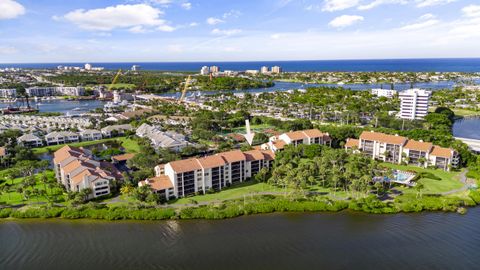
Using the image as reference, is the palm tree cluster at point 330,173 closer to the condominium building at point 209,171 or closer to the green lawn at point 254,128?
the condominium building at point 209,171

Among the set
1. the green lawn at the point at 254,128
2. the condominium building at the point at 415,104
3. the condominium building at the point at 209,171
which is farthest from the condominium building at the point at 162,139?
the condominium building at the point at 415,104

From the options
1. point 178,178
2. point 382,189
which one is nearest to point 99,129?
point 178,178

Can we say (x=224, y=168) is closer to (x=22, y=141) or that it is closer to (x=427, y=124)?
(x=22, y=141)

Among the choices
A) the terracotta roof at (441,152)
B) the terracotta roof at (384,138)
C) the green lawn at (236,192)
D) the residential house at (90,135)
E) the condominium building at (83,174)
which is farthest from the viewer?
the residential house at (90,135)

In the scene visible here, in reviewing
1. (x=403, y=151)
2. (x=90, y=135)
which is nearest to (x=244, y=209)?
(x=403, y=151)

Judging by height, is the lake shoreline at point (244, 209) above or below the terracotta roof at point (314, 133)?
below

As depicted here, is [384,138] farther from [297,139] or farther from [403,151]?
[297,139]
